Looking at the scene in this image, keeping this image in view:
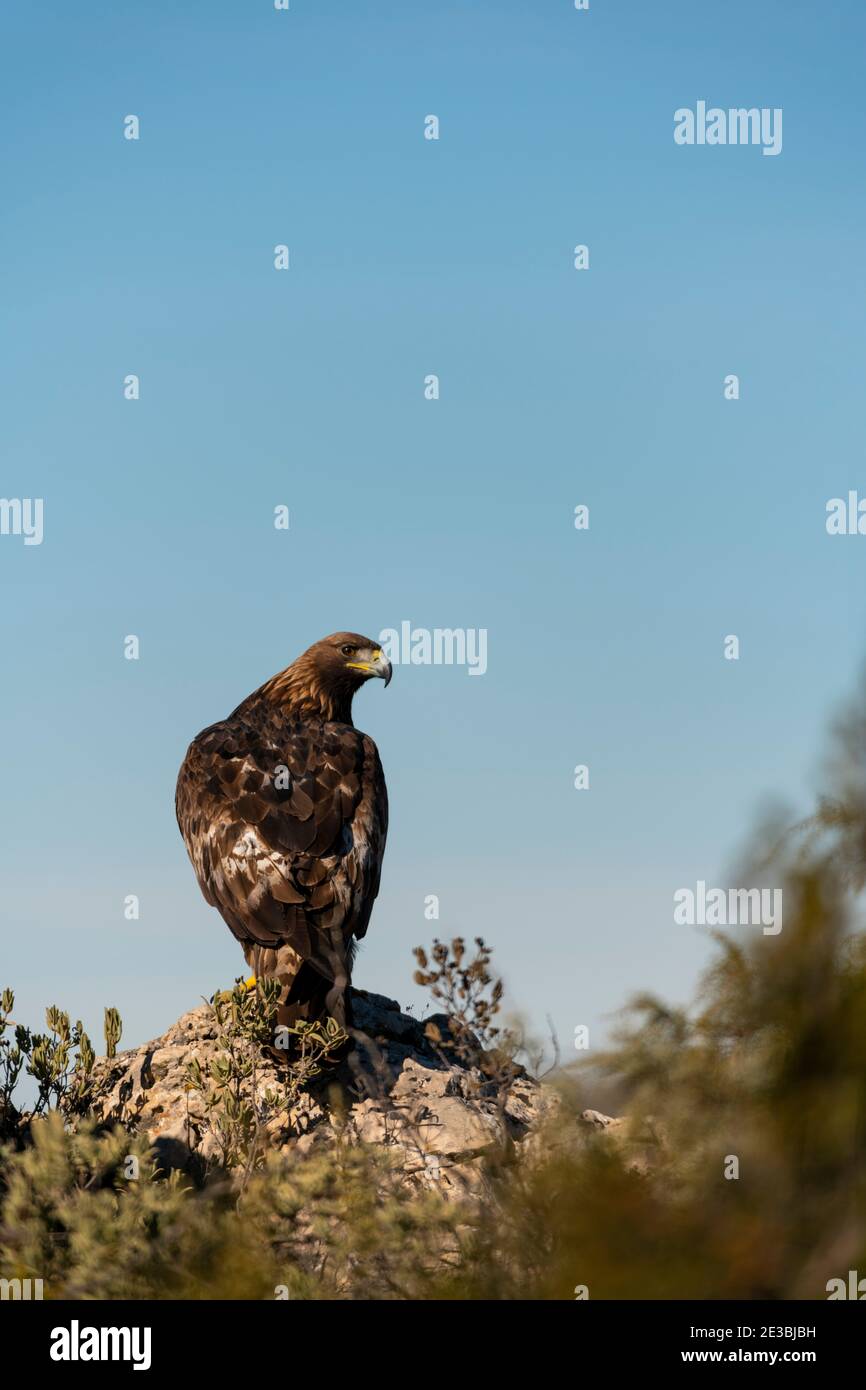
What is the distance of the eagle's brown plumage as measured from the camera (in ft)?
33.0

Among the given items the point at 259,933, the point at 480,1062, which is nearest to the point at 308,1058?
the point at 259,933

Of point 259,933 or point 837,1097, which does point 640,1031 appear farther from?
point 259,933

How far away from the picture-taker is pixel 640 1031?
160 inches

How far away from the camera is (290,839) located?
10.6 meters

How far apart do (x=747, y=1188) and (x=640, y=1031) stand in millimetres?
798

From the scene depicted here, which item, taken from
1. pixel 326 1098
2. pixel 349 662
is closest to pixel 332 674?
pixel 349 662

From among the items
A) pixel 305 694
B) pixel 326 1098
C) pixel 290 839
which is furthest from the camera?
pixel 305 694

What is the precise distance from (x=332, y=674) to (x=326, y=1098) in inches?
189

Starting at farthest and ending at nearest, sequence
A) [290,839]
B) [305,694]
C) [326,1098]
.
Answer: [305,694] < [290,839] < [326,1098]

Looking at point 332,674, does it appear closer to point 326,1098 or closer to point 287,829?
point 287,829

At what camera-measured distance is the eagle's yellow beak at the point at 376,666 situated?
13.6m

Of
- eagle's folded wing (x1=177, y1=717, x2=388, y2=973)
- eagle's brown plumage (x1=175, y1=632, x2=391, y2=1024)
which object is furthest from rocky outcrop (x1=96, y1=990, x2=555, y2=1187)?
eagle's folded wing (x1=177, y1=717, x2=388, y2=973)

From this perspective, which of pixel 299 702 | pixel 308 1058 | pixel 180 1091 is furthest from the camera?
pixel 299 702

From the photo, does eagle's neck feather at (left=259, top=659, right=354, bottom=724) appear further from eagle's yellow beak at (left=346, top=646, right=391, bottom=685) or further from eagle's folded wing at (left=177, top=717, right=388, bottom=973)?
eagle's folded wing at (left=177, top=717, right=388, bottom=973)
